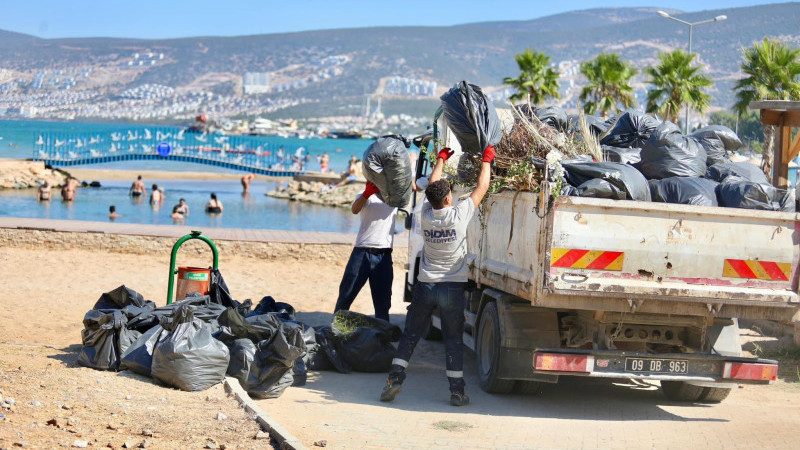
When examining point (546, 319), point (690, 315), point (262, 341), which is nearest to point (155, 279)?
point (262, 341)

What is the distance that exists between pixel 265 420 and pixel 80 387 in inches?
58.2

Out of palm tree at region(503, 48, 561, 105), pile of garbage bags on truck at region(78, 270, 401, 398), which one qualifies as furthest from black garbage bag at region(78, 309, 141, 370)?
palm tree at region(503, 48, 561, 105)

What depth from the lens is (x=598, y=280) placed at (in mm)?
6727

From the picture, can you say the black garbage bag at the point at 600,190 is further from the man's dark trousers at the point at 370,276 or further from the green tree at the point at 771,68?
the green tree at the point at 771,68

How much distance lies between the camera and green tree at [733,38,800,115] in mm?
29016

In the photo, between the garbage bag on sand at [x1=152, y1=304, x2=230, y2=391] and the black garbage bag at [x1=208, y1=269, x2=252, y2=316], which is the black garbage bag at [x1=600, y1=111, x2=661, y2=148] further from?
the garbage bag on sand at [x1=152, y1=304, x2=230, y2=391]

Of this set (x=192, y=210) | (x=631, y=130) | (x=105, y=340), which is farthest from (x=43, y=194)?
(x=631, y=130)

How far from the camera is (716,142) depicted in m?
8.96

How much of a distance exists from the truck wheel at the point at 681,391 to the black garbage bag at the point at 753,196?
1.64m

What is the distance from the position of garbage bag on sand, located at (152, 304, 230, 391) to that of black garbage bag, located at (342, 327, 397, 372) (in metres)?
1.57

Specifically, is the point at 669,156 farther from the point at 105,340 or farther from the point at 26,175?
the point at 26,175

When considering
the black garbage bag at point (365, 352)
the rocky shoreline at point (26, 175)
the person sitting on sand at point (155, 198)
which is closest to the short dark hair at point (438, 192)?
the black garbage bag at point (365, 352)

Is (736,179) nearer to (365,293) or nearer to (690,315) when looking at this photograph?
(690,315)

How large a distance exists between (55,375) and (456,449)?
3016mm
